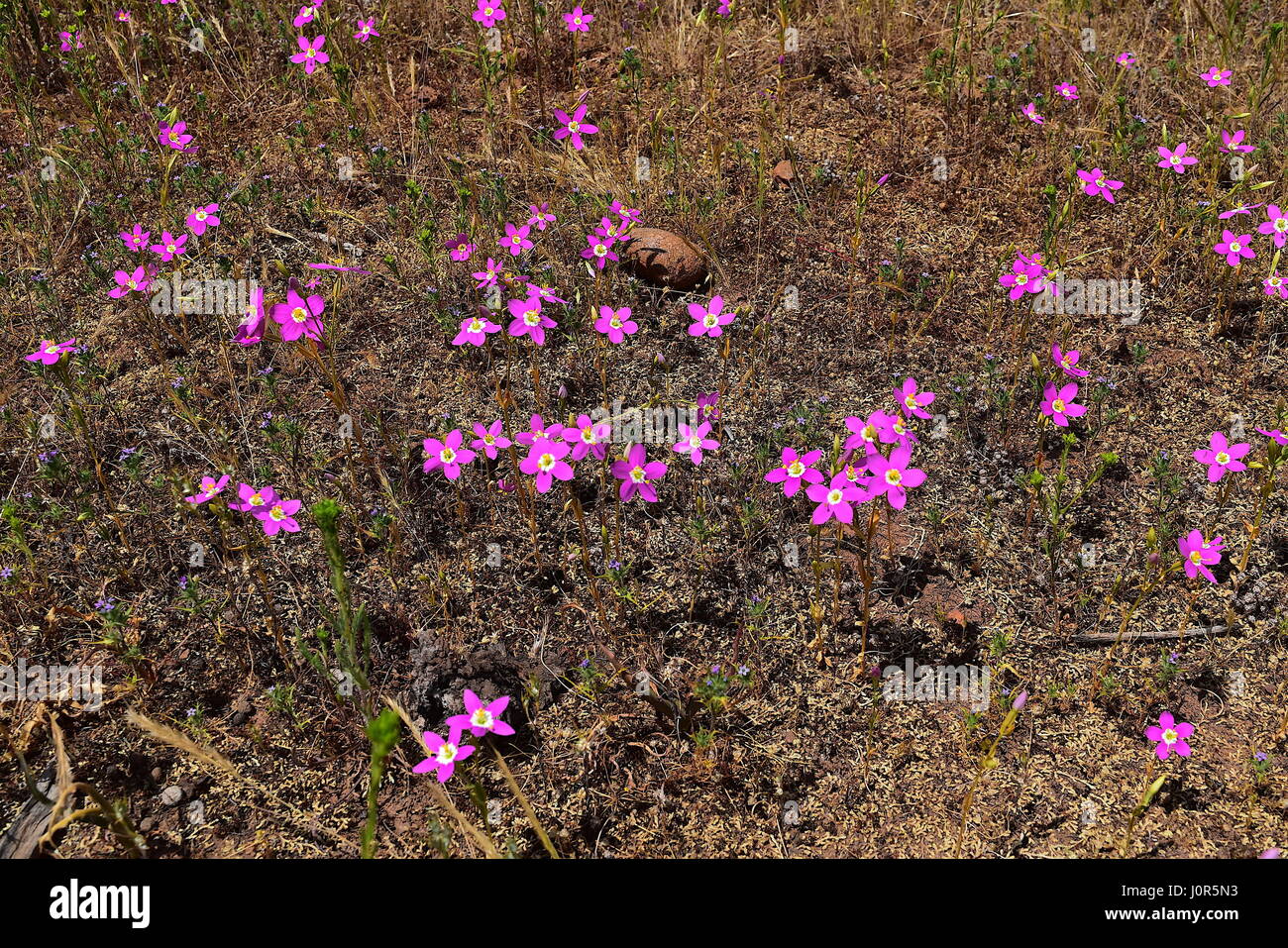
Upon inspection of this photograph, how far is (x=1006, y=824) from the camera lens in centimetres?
241

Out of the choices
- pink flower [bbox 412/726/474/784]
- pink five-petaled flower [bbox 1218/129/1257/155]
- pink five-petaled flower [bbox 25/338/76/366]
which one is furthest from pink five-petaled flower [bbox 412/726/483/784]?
pink five-petaled flower [bbox 1218/129/1257/155]

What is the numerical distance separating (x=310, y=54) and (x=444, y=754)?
3798 millimetres

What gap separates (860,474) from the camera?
2.78 m

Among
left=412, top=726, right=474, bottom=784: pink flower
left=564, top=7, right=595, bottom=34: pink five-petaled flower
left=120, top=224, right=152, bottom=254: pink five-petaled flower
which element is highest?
left=564, top=7, right=595, bottom=34: pink five-petaled flower

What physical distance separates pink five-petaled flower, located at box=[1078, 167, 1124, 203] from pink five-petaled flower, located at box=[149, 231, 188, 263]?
3.97 metres

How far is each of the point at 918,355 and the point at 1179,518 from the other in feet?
3.64

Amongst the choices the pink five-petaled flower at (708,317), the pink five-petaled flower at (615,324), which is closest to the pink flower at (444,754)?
the pink five-petaled flower at (615,324)

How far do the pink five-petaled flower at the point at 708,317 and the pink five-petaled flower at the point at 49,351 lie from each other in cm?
238

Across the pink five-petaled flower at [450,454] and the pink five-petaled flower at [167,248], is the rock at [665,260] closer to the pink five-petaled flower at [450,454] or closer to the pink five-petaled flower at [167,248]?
the pink five-petaled flower at [450,454]

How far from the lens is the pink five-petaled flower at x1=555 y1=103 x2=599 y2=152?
4.24 meters

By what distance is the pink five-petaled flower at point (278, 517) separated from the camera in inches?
115

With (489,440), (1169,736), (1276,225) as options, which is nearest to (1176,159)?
(1276,225)

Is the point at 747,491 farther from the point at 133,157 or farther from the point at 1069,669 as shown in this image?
the point at 133,157

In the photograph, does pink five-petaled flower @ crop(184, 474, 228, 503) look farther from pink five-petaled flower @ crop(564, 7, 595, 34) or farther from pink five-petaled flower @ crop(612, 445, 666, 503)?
pink five-petaled flower @ crop(564, 7, 595, 34)
